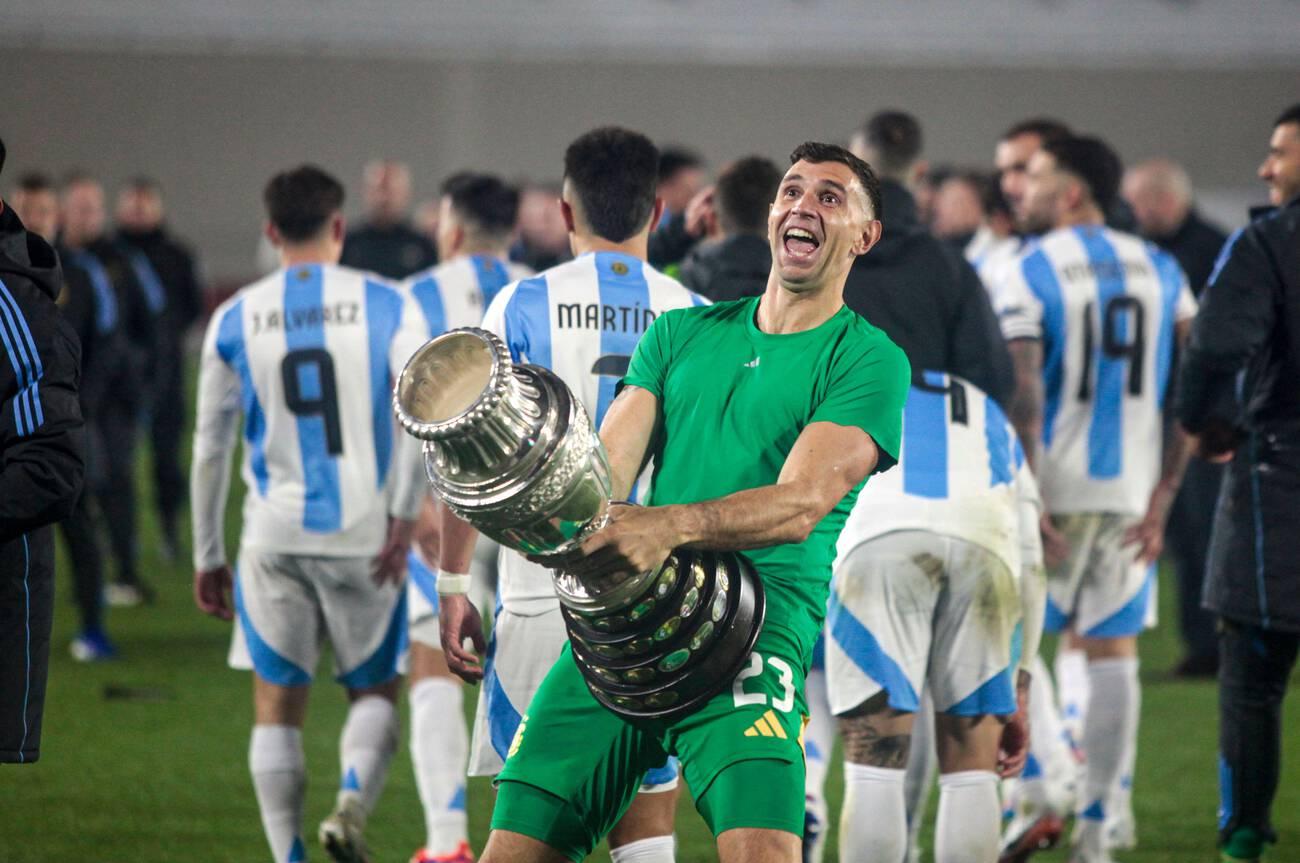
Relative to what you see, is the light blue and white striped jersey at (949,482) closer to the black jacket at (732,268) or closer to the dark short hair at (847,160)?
the black jacket at (732,268)

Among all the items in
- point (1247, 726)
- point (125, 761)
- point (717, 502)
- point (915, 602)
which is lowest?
point (125, 761)

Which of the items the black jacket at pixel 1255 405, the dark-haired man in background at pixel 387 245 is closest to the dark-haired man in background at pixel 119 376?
the dark-haired man in background at pixel 387 245

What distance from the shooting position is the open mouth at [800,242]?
3.09 meters

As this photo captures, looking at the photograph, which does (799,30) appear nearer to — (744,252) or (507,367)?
(744,252)

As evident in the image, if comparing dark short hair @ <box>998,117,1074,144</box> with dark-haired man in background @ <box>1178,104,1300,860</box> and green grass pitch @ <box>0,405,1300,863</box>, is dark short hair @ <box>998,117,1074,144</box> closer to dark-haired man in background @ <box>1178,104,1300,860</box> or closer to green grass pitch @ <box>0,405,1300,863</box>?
dark-haired man in background @ <box>1178,104,1300,860</box>

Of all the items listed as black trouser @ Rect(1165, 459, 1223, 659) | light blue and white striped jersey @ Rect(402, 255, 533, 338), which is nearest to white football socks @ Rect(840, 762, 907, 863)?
light blue and white striped jersey @ Rect(402, 255, 533, 338)

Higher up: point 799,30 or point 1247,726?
point 799,30

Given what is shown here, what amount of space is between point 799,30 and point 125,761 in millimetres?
17372

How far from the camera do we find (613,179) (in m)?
3.94

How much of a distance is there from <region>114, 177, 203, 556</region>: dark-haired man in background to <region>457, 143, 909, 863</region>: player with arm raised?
824cm

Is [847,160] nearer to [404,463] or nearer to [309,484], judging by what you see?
[404,463]

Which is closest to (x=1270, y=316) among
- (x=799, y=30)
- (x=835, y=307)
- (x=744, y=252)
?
(x=744, y=252)

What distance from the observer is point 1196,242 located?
27.6ft

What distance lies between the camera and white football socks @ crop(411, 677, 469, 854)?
4879mm
